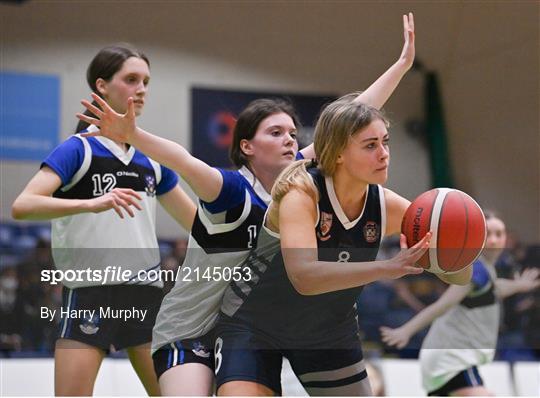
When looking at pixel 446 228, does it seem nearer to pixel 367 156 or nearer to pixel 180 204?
pixel 367 156

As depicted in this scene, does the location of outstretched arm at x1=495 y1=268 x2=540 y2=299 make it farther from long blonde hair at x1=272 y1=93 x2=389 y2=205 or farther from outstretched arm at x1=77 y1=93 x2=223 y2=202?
outstretched arm at x1=77 y1=93 x2=223 y2=202

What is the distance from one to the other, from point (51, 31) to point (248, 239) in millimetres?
1017

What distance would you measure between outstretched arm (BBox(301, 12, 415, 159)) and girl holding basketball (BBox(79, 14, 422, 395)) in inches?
7.0

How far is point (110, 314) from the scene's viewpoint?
9.55 ft

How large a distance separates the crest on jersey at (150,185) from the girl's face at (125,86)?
0.22m

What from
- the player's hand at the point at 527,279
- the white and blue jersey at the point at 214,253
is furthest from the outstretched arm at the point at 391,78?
the player's hand at the point at 527,279

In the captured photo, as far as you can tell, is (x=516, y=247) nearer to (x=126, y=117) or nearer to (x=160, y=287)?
(x=160, y=287)

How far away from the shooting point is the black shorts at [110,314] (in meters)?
2.85

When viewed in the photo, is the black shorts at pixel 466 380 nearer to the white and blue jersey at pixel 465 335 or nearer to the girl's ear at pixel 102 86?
Answer: the white and blue jersey at pixel 465 335

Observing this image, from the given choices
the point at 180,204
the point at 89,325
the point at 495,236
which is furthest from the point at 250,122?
the point at 495,236

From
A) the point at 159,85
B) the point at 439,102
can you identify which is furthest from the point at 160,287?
the point at 439,102

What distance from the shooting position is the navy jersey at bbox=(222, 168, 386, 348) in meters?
2.63

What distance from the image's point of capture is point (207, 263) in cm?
282

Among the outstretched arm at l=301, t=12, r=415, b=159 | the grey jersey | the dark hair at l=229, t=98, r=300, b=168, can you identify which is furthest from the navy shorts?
the outstretched arm at l=301, t=12, r=415, b=159
